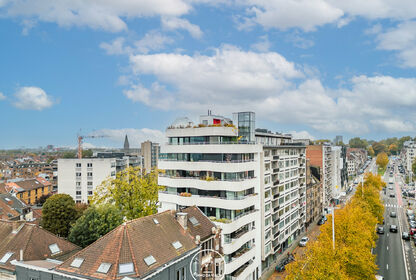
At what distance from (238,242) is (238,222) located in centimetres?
301

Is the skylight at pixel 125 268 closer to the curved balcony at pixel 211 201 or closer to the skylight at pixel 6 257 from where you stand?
the skylight at pixel 6 257

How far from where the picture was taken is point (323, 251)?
Answer: 113 ft

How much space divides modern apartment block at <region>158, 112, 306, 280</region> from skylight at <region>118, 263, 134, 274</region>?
17.9 meters

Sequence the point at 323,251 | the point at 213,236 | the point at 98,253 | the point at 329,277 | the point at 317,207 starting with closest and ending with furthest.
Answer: the point at 98,253 < the point at 329,277 < the point at 323,251 < the point at 213,236 < the point at 317,207

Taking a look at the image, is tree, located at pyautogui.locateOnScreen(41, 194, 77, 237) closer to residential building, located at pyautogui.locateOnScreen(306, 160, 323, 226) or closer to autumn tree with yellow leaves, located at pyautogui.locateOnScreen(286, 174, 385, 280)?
autumn tree with yellow leaves, located at pyautogui.locateOnScreen(286, 174, 385, 280)

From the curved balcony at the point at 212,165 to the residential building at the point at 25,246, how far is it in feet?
62.0

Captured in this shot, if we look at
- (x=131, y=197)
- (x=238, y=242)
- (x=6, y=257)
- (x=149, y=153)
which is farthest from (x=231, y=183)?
(x=149, y=153)

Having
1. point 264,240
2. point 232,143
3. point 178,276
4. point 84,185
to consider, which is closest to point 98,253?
point 178,276

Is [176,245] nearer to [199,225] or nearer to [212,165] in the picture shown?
[199,225]

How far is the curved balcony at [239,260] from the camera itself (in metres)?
41.6

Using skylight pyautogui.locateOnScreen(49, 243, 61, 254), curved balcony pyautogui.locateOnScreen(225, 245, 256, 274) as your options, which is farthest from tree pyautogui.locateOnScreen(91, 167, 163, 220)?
curved balcony pyautogui.locateOnScreen(225, 245, 256, 274)

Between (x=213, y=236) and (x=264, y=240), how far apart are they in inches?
669

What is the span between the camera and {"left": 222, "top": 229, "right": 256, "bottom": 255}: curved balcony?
137 feet

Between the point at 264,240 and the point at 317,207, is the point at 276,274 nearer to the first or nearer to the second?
the point at 264,240
